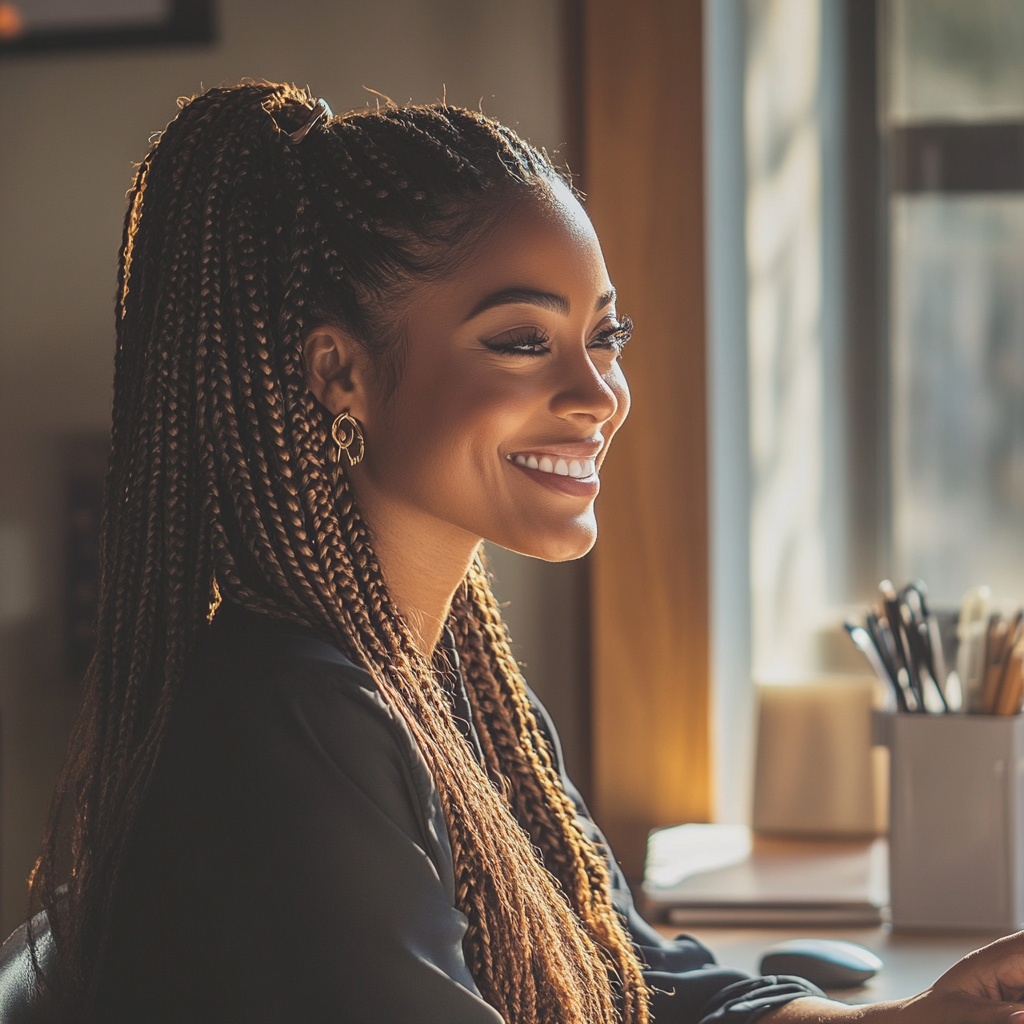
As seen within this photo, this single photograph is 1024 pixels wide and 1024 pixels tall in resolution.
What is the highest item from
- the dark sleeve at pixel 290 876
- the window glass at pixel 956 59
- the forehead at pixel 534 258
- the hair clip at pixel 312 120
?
the window glass at pixel 956 59

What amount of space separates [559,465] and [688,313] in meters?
0.71

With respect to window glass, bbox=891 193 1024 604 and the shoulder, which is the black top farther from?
window glass, bbox=891 193 1024 604

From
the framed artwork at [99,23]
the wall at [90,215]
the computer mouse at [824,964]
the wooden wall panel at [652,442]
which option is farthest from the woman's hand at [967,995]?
the framed artwork at [99,23]

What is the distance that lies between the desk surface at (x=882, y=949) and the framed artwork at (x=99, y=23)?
126 cm

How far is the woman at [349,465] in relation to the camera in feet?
2.49

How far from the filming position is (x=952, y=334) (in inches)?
70.1

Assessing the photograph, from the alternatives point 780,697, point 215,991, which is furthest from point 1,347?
point 215,991

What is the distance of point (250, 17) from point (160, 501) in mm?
1015

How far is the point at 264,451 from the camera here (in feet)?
2.63

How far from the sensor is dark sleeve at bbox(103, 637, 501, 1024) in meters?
0.65

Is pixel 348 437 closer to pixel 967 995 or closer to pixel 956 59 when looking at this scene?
pixel 967 995

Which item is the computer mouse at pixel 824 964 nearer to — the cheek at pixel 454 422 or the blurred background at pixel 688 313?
the blurred background at pixel 688 313

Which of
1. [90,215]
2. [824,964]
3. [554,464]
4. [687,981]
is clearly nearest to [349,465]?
[554,464]

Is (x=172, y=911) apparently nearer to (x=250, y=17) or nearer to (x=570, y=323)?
(x=570, y=323)
